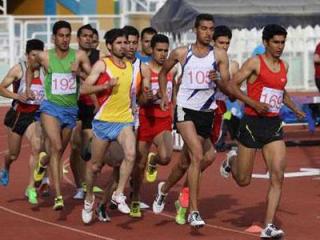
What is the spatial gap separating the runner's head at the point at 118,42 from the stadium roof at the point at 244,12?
26.6 feet

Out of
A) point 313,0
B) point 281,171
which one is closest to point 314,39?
point 313,0

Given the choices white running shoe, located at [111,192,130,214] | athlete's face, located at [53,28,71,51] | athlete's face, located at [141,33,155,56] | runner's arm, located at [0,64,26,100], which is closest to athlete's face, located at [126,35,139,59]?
athlete's face, located at [53,28,71,51]

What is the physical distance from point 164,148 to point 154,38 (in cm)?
132

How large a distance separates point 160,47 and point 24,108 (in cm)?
241

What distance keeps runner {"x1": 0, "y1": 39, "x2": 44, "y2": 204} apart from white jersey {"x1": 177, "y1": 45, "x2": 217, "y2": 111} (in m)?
2.65

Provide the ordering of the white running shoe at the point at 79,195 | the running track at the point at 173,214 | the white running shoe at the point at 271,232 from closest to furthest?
the white running shoe at the point at 271,232 → the running track at the point at 173,214 → the white running shoe at the point at 79,195

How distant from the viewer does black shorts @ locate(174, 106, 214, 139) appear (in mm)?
11945

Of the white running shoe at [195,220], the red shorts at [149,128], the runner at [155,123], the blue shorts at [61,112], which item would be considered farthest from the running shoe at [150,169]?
the white running shoe at [195,220]

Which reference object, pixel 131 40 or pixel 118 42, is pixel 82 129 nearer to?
pixel 131 40

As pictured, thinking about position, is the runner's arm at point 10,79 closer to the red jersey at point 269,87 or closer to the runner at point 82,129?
the runner at point 82,129

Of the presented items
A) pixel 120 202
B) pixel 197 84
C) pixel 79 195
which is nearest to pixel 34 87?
pixel 79 195

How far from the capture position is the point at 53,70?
42.5 ft

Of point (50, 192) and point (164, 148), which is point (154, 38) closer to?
point (164, 148)

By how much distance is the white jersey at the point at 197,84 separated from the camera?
11914 mm
